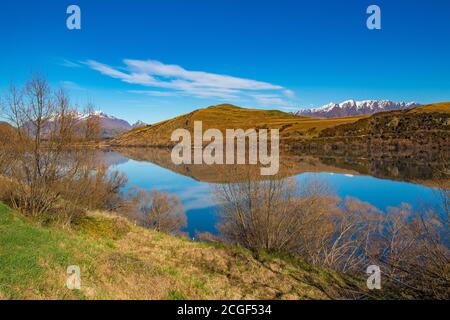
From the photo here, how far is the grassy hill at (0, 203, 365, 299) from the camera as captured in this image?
28.8ft

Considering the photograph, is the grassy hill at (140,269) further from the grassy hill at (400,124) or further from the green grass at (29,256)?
the grassy hill at (400,124)

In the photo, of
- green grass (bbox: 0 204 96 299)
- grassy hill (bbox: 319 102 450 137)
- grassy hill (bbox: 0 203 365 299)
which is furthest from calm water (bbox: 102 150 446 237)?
grassy hill (bbox: 319 102 450 137)

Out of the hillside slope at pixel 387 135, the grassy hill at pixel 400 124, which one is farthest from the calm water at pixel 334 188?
the grassy hill at pixel 400 124

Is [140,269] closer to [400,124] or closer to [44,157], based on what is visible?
[44,157]

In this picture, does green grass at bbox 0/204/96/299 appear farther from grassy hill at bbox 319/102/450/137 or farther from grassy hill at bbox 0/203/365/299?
grassy hill at bbox 319/102/450/137

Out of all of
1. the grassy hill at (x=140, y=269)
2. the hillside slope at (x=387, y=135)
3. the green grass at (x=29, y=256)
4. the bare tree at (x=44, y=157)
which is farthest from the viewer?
the hillside slope at (x=387, y=135)

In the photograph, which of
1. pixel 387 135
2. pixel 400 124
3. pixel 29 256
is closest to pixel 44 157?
pixel 29 256

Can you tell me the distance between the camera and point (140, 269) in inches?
443

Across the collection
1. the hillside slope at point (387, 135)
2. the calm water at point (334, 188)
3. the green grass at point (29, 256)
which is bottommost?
the calm water at point (334, 188)

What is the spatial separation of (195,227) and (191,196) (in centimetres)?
1305

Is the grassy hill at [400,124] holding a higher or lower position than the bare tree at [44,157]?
higher

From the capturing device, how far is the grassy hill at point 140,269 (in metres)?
8.79
